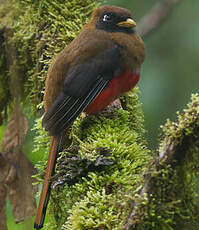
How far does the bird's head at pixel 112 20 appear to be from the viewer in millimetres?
3689

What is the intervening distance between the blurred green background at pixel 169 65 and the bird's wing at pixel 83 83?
3.08 feet

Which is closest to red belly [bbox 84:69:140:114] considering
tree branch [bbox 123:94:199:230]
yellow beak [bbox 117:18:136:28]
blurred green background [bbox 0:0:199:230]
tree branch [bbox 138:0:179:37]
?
tree branch [bbox 138:0:179:37]

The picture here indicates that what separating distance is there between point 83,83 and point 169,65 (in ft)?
5.54

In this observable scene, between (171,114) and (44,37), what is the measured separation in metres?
1.61

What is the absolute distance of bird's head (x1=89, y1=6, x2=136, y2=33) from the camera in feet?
12.1

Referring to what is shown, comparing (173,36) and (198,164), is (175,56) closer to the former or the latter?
(173,36)

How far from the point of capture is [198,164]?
189 centimetres

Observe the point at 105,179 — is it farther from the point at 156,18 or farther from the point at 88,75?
the point at 156,18

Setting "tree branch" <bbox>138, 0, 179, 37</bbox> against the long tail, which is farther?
"tree branch" <bbox>138, 0, 179, 37</bbox>

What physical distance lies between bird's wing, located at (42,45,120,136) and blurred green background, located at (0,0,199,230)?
0.94 metres

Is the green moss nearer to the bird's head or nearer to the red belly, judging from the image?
the red belly

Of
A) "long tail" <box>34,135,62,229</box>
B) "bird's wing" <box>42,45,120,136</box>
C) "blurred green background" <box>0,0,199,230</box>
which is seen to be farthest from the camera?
"blurred green background" <box>0,0,199,230</box>

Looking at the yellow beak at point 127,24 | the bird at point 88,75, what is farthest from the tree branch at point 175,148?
the yellow beak at point 127,24

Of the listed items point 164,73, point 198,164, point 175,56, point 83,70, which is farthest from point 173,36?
point 198,164
